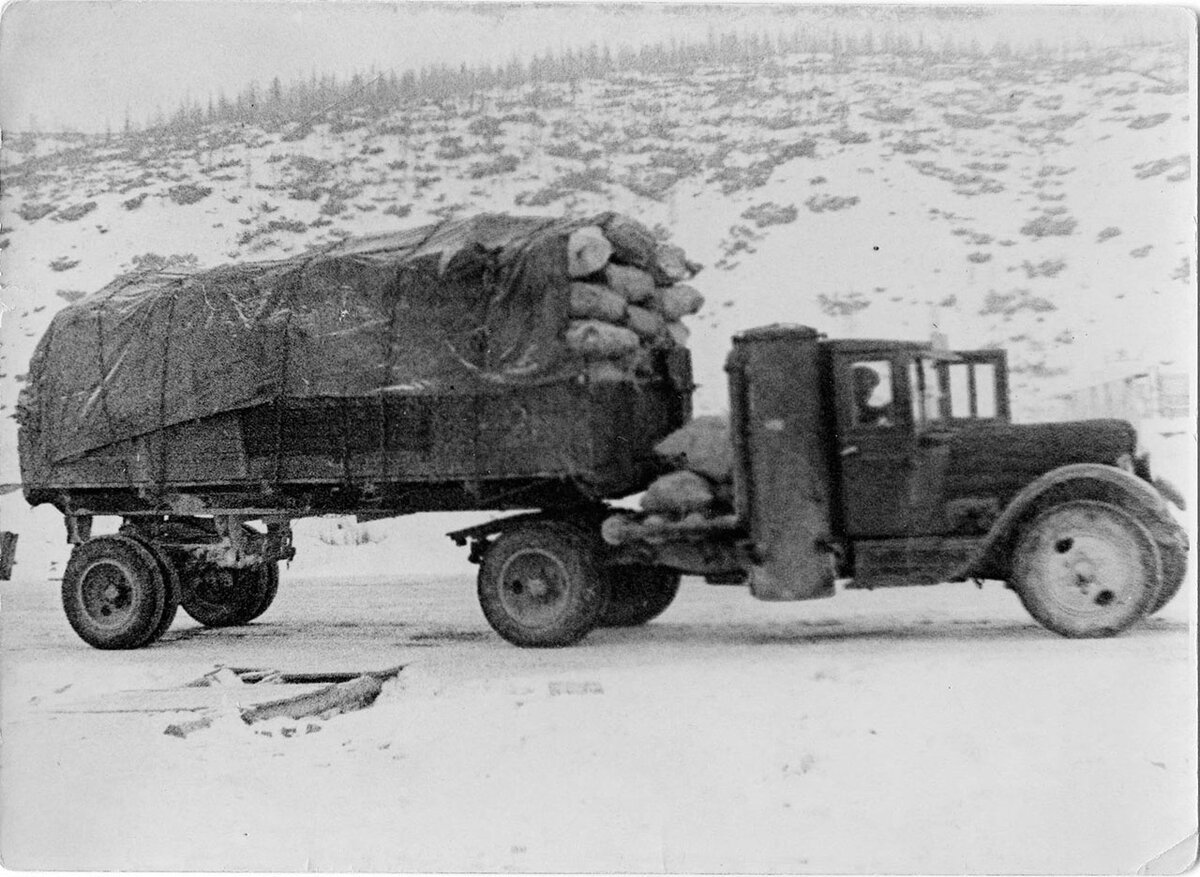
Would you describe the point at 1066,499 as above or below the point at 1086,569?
above

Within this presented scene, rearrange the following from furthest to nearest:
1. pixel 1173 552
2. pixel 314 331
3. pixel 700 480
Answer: pixel 314 331 → pixel 700 480 → pixel 1173 552

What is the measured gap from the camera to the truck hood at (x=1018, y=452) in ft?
22.9

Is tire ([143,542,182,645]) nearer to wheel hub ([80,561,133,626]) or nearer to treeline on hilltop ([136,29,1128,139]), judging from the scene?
wheel hub ([80,561,133,626])

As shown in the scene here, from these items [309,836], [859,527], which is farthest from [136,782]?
[859,527]

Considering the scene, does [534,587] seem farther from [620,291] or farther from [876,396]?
[876,396]

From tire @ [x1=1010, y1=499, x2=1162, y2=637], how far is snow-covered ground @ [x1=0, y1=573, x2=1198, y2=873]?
0.50 feet

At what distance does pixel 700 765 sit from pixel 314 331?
10.7 ft

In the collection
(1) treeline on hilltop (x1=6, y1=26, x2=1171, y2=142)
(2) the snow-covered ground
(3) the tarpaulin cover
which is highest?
(1) treeline on hilltop (x1=6, y1=26, x2=1171, y2=142)

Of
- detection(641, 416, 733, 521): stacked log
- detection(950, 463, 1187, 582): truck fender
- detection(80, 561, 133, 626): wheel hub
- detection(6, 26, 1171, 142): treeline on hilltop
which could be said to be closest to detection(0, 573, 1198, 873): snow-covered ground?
detection(950, 463, 1187, 582): truck fender

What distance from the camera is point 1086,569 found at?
6875mm

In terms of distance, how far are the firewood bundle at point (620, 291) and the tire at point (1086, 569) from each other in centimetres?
222

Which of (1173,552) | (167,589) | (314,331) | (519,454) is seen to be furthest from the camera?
(167,589)

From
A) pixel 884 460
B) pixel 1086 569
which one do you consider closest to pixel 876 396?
pixel 884 460

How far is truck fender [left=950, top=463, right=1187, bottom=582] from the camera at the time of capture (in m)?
6.81
